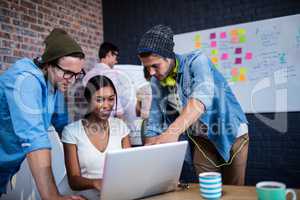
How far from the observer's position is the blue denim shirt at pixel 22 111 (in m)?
1.26

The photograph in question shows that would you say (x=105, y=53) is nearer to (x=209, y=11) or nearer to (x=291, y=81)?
(x=209, y=11)

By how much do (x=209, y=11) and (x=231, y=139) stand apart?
250 centimetres

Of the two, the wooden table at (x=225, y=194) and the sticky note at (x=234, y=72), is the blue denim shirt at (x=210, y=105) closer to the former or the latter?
the wooden table at (x=225, y=194)

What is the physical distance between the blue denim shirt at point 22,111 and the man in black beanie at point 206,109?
0.56 m

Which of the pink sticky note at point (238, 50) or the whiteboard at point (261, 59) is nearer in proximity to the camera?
the whiteboard at point (261, 59)

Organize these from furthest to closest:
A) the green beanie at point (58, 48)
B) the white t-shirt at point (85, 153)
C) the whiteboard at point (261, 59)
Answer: the whiteboard at point (261, 59)
the white t-shirt at point (85, 153)
the green beanie at point (58, 48)

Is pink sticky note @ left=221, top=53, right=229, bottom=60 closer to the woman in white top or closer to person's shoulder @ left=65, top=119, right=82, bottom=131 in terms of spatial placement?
the woman in white top

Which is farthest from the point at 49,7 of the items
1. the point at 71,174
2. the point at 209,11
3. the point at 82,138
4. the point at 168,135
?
the point at 168,135

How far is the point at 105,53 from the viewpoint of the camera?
12.9ft

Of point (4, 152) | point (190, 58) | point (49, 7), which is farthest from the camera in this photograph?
point (49, 7)

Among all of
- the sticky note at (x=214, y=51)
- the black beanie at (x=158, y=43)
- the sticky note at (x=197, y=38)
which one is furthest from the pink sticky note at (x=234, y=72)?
the black beanie at (x=158, y=43)

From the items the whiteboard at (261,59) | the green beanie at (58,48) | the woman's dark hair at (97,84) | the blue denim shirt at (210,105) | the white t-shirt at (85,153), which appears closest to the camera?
the green beanie at (58,48)

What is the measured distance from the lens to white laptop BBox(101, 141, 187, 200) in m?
1.06

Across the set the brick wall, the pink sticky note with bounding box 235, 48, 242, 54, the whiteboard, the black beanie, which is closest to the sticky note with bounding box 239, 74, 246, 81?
the whiteboard
